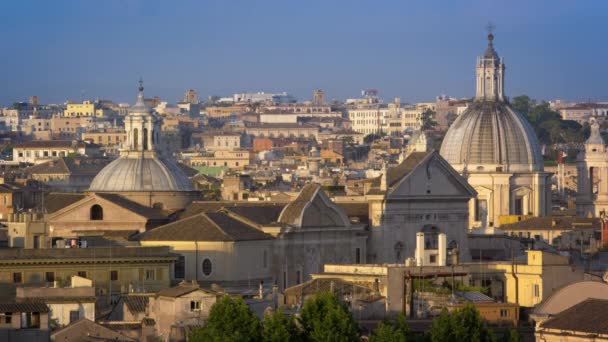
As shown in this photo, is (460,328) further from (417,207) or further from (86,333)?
(417,207)

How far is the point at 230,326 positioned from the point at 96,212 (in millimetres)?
32037

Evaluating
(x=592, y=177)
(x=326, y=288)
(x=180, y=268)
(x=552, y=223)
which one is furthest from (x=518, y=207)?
(x=326, y=288)

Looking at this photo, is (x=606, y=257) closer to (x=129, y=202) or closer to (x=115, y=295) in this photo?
(x=129, y=202)

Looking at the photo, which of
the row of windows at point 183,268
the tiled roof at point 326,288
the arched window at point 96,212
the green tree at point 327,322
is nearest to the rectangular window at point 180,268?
the row of windows at point 183,268

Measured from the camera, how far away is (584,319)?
181ft

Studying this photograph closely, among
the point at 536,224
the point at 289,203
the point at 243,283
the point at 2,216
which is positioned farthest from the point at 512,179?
the point at 243,283

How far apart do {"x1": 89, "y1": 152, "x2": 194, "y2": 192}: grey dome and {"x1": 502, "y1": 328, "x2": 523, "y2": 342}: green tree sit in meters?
34.4

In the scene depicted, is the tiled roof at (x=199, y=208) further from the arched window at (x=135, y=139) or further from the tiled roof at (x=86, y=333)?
the tiled roof at (x=86, y=333)

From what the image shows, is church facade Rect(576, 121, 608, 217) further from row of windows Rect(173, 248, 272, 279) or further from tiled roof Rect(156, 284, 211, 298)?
tiled roof Rect(156, 284, 211, 298)

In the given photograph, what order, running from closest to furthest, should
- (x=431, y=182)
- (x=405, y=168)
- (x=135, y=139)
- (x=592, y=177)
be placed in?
(x=431, y=182) → (x=405, y=168) → (x=135, y=139) → (x=592, y=177)

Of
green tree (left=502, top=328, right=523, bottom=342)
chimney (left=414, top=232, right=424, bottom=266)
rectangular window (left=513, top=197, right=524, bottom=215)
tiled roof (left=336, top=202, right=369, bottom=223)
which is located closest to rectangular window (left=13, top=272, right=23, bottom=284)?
chimney (left=414, top=232, right=424, bottom=266)

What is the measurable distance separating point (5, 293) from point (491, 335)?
14920mm

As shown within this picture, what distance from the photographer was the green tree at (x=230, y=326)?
54.8 metres

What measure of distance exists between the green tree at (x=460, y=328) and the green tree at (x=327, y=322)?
5.31ft
